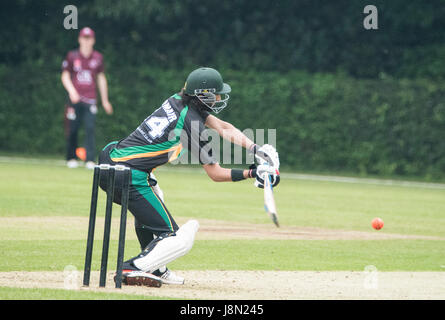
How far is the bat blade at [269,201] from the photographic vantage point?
7105 millimetres

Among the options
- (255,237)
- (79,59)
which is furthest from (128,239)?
(79,59)

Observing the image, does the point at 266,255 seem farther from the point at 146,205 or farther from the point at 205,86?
the point at 205,86

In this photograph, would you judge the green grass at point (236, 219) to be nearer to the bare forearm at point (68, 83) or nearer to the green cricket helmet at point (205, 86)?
the bare forearm at point (68, 83)

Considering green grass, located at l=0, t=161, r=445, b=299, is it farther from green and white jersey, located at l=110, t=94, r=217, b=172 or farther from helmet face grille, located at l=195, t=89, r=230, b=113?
helmet face grille, located at l=195, t=89, r=230, b=113

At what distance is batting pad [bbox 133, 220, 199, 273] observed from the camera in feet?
25.1

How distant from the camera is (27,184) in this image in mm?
16641

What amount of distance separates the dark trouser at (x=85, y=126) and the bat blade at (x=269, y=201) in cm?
1214

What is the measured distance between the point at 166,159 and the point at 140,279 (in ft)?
3.62

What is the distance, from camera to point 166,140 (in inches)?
308

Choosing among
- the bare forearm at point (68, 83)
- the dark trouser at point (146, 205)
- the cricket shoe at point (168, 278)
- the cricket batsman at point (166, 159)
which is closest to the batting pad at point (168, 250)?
the cricket batsman at point (166, 159)

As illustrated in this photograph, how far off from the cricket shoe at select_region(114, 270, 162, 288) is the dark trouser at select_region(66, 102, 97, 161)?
11.7 metres

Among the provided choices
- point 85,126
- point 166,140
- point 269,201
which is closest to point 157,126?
point 166,140

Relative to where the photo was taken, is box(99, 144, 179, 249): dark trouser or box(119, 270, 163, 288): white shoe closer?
box(119, 270, 163, 288): white shoe

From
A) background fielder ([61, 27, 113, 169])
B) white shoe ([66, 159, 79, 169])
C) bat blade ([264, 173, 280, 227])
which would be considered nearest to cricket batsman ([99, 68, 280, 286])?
bat blade ([264, 173, 280, 227])
